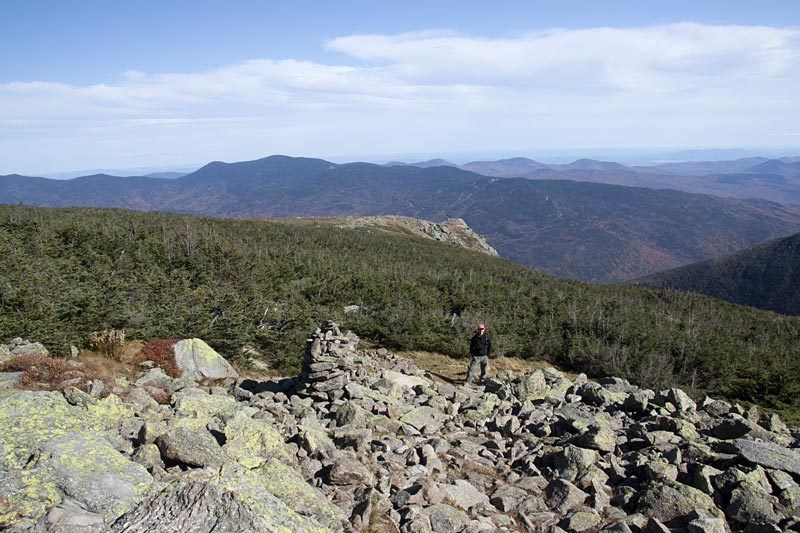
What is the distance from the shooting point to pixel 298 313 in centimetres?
2245

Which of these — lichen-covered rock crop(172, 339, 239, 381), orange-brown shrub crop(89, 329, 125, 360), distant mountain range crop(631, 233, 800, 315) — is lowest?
distant mountain range crop(631, 233, 800, 315)

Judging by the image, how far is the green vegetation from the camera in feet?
55.1

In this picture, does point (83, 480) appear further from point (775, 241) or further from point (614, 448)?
point (775, 241)

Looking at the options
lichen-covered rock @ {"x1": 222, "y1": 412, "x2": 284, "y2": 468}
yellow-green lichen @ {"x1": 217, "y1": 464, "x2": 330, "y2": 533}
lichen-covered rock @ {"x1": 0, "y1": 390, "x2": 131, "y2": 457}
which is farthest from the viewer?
lichen-covered rock @ {"x1": 222, "y1": 412, "x2": 284, "y2": 468}

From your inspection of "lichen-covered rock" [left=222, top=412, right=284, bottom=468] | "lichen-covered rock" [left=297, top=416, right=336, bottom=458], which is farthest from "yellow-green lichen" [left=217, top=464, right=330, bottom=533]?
"lichen-covered rock" [left=297, top=416, right=336, bottom=458]

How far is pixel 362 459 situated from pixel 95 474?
4434mm

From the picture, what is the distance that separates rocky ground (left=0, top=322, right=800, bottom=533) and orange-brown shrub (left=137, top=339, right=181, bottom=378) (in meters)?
0.32

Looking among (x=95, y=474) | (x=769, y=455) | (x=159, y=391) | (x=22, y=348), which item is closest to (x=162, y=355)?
(x=22, y=348)

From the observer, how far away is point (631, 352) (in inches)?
1002

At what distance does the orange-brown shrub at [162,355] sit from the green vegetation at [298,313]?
5.97 feet

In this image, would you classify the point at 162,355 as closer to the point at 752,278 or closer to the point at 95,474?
the point at 95,474

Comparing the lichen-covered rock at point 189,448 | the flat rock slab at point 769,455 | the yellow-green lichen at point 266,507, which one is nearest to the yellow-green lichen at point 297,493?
the yellow-green lichen at point 266,507

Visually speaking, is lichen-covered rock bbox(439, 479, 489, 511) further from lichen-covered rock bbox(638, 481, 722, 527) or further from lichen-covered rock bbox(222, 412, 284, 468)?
lichen-covered rock bbox(222, 412, 284, 468)

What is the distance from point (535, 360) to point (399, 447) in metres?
17.1
